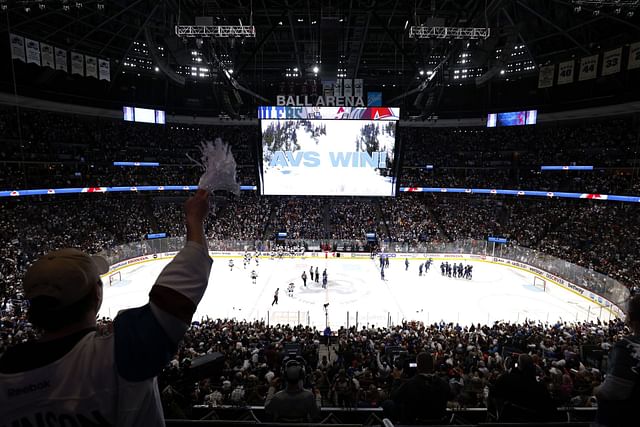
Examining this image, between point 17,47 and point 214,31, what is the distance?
1679 centimetres

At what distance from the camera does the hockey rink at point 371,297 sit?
1980 cm

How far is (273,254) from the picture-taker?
34.7 m

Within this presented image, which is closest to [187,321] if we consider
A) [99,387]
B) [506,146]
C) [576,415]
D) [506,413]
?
[99,387]

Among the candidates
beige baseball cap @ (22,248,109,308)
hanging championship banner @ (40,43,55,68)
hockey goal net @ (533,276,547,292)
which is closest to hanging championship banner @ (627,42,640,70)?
hockey goal net @ (533,276,547,292)

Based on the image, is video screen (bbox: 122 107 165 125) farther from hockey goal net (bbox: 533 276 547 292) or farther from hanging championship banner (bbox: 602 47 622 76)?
hanging championship banner (bbox: 602 47 622 76)

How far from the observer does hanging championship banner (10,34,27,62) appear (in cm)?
2516

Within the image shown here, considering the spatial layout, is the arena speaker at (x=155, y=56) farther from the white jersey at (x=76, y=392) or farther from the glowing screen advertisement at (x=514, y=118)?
the glowing screen advertisement at (x=514, y=118)

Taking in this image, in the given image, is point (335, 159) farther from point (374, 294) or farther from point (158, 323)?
point (158, 323)

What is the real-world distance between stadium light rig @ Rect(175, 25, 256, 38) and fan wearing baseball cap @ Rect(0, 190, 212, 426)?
1911 centimetres

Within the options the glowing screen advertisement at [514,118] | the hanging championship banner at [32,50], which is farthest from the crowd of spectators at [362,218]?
the hanging championship banner at [32,50]

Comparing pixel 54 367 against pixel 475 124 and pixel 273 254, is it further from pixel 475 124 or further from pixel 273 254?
pixel 475 124

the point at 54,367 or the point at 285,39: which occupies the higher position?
the point at 285,39

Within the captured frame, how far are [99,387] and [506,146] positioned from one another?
5034 centimetres

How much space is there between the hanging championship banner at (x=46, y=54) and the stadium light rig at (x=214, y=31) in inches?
623
